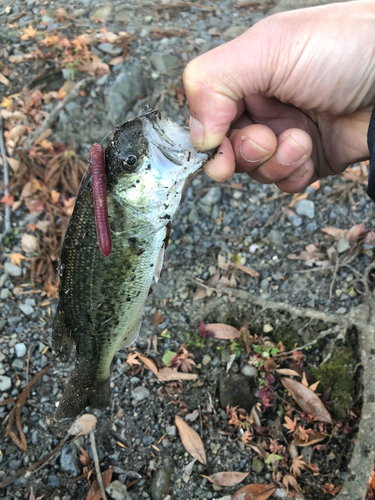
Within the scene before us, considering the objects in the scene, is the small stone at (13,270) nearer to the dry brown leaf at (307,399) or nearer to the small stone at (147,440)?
the small stone at (147,440)

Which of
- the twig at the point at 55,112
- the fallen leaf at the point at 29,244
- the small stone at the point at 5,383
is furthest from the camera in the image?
the twig at the point at 55,112

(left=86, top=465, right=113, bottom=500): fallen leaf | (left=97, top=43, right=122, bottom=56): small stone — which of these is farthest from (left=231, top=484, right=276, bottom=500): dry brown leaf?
(left=97, top=43, right=122, bottom=56): small stone

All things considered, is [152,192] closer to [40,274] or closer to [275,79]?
[275,79]

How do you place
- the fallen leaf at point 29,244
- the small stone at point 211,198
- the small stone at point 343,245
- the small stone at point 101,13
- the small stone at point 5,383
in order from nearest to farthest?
1. the small stone at point 5,383
2. the small stone at point 343,245
3. the fallen leaf at point 29,244
4. the small stone at point 211,198
5. the small stone at point 101,13

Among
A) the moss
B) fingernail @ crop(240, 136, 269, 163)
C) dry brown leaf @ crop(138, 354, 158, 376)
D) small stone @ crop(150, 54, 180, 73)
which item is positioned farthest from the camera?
small stone @ crop(150, 54, 180, 73)

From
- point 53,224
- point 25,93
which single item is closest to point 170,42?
point 25,93

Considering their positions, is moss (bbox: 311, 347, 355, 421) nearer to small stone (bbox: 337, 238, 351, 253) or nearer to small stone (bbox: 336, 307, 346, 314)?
small stone (bbox: 336, 307, 346, 314)

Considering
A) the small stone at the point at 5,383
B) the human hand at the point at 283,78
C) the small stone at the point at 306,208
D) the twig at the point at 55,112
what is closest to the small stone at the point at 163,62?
the twig at the point at 55,112
